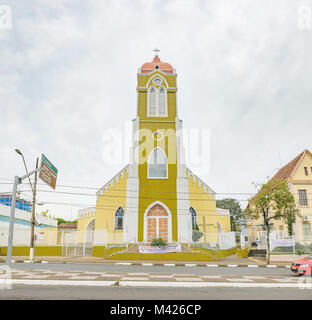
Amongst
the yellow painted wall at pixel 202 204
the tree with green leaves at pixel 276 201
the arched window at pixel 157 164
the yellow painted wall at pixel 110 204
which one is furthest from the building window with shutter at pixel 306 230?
the yellow painted wall at pixel 110 204

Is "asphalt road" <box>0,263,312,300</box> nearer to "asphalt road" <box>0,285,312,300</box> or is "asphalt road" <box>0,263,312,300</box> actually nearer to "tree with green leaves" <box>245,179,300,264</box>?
"asphalt road" <box>0,285,312,300</box>

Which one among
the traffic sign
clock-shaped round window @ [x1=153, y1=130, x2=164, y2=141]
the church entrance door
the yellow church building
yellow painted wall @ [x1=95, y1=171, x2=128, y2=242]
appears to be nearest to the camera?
the traffic sign

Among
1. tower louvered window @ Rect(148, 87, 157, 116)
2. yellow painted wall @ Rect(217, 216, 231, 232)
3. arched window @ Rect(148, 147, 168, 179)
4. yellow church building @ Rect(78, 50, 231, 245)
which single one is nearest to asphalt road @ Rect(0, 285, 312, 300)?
yellow church building @ Rect(78, 50, 231, 245)

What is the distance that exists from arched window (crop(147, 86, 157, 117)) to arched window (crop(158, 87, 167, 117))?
607 mm

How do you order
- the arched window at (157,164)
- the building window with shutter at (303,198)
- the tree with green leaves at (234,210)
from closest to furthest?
the arched window at (157,164) < the building window with shutter at (303,198) < the tree with green leaves at (234,210)

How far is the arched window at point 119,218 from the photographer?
1057 inches

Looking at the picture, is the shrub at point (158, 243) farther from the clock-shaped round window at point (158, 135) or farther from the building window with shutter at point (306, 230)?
the building window with shutter at point (306, 230)

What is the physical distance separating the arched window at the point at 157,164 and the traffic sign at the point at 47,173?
461 inches

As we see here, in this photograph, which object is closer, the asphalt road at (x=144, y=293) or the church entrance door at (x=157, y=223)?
the asphalt road at (x=144, y=293)

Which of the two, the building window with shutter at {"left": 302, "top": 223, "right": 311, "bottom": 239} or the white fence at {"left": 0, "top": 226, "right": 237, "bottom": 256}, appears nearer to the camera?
the white fence at {"left": 0, "top": 226, "right": 237, "bottom": 256}

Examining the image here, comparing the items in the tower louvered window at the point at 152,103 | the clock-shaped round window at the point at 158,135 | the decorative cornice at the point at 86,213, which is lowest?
the decorative cornice at the point at 86,213

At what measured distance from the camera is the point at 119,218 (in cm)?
2717

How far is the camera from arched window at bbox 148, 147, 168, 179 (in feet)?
86.8
